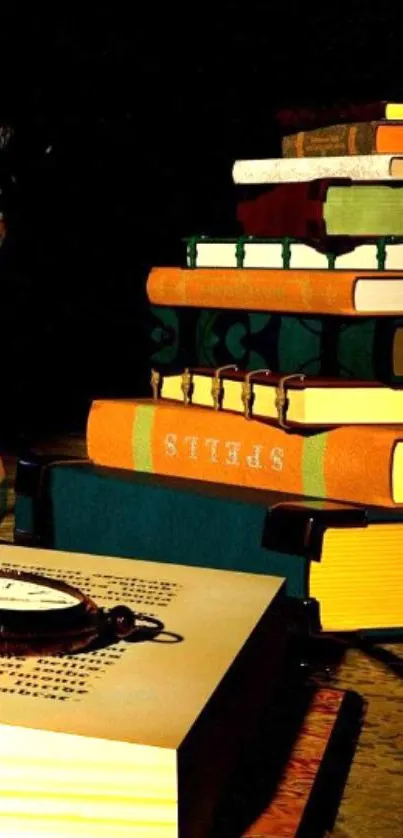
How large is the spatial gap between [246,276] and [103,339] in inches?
43.6

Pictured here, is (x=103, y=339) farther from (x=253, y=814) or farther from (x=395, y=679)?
(x=253, y=814)

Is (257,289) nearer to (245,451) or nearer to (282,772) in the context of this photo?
(245,451)

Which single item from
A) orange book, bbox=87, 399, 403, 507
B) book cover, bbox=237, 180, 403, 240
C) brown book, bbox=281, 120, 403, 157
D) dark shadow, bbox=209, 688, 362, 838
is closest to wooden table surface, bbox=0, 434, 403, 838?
dark shadow, bbox=209, 688, 362, 838

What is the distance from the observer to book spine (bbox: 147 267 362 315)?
3.17 ft

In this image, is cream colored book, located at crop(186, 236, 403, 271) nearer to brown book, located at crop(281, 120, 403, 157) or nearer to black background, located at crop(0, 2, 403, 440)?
brown book, located at crop(281, 120, 403, 157)

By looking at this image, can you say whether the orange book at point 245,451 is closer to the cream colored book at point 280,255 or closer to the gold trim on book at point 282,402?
the gold trim on book at point 282,402

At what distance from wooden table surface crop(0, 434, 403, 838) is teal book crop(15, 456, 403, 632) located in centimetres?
3

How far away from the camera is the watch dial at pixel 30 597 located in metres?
0.49

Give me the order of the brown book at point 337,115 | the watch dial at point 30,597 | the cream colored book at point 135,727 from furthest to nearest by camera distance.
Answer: the brown book at point 337,115
the watch dial at point 30,597
the cream colored book at point 135,727

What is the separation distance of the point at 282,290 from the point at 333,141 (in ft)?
0.59

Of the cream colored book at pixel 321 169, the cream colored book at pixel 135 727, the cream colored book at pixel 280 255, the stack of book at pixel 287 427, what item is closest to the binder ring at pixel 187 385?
the stack of book at pixel 287 427

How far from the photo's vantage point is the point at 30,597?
0.51 metres

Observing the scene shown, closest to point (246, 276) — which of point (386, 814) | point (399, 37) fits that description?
point (386, 814)

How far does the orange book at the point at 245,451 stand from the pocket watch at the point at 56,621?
1.41ft
